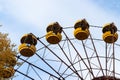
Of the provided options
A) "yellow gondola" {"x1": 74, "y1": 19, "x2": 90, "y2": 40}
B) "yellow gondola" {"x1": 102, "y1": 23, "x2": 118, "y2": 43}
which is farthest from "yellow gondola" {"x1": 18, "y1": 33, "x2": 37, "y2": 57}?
"yellow gondola" {"x1": 102, "y1": 23, "x2": 118, "y2": 43}

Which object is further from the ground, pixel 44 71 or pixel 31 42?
pixel 31 42

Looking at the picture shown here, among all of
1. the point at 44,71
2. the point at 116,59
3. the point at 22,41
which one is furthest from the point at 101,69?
the point at 22,41

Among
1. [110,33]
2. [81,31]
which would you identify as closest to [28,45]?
[81,31]

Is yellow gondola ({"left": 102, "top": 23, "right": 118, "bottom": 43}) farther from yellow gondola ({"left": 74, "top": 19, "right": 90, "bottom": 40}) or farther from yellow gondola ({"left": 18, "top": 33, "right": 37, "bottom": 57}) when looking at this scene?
yellow gondola ({"left": 18, "top": 33, "right": 37, "bottom": 57})

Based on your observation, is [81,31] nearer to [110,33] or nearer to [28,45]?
[110,33]

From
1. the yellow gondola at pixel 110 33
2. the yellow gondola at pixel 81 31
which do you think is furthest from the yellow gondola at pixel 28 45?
the yellow gondola at pixel 110 33

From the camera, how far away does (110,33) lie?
85.8 ft

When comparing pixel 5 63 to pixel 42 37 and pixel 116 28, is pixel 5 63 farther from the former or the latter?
pixel 116 28

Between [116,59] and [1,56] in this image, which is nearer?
[1,56]

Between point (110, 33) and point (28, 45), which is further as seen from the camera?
point (28, 45)

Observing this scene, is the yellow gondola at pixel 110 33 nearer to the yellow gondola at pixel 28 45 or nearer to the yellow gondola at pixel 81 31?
the yellow gondola at pixel 81 31

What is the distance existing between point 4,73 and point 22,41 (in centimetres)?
271

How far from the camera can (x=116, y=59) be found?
27.5 meters

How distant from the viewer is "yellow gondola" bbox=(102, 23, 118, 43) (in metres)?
26.1
